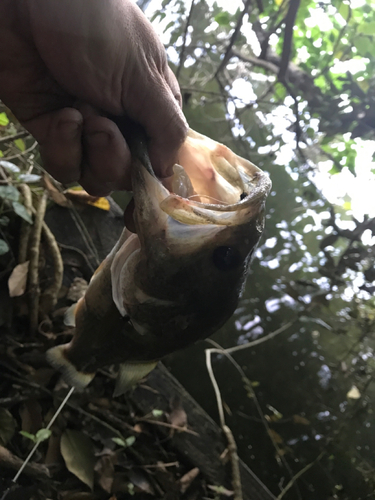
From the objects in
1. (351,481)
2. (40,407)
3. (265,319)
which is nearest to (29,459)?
(40,407)

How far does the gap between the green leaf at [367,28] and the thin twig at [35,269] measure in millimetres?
2034

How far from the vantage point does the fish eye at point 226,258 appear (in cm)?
68

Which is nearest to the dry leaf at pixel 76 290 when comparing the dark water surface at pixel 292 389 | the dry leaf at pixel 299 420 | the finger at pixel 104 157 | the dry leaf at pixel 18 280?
the dry leaf at pixel 18 280

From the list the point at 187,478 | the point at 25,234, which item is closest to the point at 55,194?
the point at 25,234

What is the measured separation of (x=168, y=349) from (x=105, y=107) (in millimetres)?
541

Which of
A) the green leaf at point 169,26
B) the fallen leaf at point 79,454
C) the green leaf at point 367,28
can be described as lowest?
the fallen leaf at point 79,454

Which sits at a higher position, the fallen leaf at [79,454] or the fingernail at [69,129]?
the fingernail at [69,129]

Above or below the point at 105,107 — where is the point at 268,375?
below

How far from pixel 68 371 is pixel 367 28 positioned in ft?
7.73

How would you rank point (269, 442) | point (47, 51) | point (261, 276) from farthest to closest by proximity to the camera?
1. point (261, 276)
2. point (269, 442)
3. point (47, 51)

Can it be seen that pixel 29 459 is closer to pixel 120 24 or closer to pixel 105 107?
pixel 105 107

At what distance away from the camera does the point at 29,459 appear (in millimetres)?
1475

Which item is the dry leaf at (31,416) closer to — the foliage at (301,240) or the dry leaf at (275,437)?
the foliage at (301,240)

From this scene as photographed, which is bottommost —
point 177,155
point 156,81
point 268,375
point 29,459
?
point 268,375
